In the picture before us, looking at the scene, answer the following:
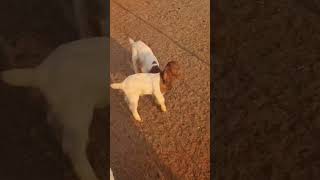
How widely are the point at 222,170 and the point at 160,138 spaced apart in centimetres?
47

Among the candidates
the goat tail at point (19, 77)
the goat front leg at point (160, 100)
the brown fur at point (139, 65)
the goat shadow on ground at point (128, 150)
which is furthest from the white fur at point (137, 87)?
the goat tail at point (19, 77)

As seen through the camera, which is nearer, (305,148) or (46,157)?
(46,157)

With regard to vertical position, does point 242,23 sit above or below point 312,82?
above

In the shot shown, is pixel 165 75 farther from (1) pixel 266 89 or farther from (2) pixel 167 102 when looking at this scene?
(1) pixel 266 89

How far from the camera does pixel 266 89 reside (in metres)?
3.66

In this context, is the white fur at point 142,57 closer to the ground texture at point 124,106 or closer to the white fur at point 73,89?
the ground texture at point 124,106

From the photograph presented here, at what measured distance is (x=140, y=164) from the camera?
3178mm

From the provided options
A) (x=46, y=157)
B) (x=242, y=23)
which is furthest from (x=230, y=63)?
(x=46, y=157)

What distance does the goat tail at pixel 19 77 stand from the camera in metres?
2.72

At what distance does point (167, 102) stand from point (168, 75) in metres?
0.25

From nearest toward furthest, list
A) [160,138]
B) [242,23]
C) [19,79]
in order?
[19,79], [160,138], [242,23]

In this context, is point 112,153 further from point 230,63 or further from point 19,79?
point 230,63

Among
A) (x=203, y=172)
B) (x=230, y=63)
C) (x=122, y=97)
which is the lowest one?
(x=203, y=172)

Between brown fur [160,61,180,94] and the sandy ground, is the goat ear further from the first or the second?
the sandy ground
